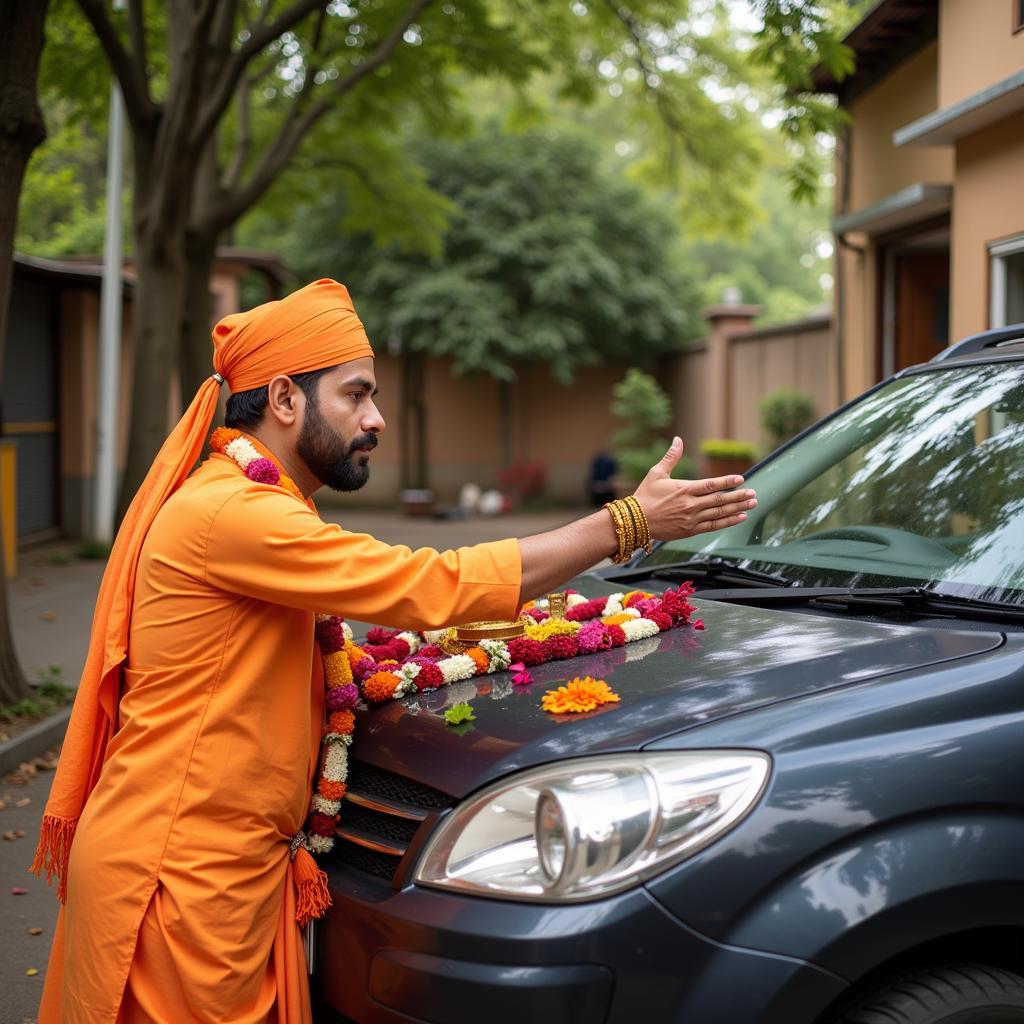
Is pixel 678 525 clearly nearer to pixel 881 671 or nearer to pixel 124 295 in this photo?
pixel 881 671

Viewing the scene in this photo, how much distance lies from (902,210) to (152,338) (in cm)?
727

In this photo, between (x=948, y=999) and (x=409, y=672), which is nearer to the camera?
(x=948, y=999)

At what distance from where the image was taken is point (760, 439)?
61.1 ft

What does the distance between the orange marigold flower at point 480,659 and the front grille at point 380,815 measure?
336 millimetres

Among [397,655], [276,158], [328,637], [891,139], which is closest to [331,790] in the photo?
[328,637]

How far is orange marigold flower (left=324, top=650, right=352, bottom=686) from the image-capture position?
274 cm

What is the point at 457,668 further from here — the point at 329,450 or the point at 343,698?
the point at 329,450

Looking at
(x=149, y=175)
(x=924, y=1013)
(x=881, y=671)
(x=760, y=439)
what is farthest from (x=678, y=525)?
(x=760, y=439)

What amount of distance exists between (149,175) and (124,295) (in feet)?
19.5

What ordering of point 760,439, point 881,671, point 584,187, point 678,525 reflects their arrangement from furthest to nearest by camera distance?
point 584,187 < point 760,439 < point 678,525 < point 881,671

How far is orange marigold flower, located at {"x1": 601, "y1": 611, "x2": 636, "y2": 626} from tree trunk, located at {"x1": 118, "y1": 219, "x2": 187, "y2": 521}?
9.71 m

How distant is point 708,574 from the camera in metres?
3.23

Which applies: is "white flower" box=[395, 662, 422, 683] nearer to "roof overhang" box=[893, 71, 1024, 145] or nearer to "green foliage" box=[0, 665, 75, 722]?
"green foliage" box=[0, 665, 75, 722]

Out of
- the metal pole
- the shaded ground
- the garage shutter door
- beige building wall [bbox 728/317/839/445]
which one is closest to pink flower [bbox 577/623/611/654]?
the shaded ground
